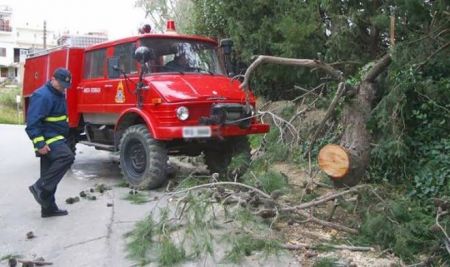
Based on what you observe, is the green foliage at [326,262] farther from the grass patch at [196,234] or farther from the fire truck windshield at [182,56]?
the fire truck windshield at [182,56]

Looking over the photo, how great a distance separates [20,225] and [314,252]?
340cm

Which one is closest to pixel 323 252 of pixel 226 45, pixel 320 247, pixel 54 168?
pixel 320 247

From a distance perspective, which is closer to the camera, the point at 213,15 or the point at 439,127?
the point at 439,127

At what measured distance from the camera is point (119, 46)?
29.1ft

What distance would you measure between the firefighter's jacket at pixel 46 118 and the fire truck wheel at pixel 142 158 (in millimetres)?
1451

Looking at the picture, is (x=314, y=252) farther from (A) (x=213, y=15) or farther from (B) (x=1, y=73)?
(B) (x=1, y=73)

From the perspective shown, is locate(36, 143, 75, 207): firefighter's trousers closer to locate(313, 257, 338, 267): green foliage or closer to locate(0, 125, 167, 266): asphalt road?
locate(0, 125, 167, 266): asphalt road

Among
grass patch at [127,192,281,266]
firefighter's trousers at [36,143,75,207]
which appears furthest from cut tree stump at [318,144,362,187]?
firefighter's trousers at [36,143,75,207]

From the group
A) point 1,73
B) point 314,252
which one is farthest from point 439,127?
point 1,73

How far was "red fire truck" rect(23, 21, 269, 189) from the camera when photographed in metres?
7.70

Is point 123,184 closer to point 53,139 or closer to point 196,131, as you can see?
point 196,131

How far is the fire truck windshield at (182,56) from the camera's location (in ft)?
27.4

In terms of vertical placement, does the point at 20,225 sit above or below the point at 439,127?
below

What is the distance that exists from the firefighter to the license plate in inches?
63.9
